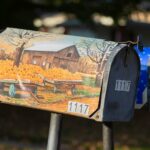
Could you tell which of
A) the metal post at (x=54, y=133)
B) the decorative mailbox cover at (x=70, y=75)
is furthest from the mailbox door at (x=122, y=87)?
the metal post at (x=54, y=133)

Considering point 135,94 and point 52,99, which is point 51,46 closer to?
point 52,99

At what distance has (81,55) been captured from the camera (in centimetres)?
365

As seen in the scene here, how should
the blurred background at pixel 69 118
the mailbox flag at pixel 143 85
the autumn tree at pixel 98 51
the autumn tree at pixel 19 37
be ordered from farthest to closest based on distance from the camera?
the blurred background at pixel 69 118 → the mailbox flag at pixel 143 85 → the autumn tree at pixel 19 37 → the autumn tree at pixel 98 51

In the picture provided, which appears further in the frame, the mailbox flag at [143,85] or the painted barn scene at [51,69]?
the mailbox flag at [143,85]

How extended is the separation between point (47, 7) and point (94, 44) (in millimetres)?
12067

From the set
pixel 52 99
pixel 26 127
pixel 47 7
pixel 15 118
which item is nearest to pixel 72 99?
pixel 52 99

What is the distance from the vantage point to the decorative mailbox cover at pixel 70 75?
3578 mm

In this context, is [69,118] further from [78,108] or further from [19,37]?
[78,108]

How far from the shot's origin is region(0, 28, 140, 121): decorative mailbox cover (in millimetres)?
3578

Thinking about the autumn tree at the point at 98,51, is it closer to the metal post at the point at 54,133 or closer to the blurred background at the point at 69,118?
the metal post at the point at 54,133

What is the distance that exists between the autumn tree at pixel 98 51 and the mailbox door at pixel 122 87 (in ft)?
0.18

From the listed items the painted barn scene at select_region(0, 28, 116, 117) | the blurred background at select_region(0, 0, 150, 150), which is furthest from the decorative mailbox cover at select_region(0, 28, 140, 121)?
the blurred background at select_region(0, 0, 150, 150)

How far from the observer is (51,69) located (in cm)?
372

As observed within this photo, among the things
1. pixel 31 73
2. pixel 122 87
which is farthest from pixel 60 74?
pixel 122 87
